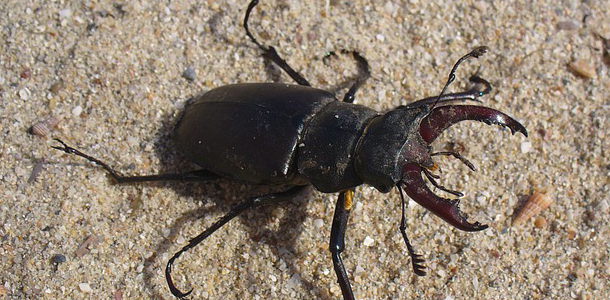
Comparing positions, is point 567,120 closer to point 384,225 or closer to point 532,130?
point 532,130

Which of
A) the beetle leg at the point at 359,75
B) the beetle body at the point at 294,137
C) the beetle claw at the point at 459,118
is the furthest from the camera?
the beetle leg at the point at 359,75

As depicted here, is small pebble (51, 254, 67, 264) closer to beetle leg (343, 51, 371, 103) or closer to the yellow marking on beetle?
the yellow marking on beetle

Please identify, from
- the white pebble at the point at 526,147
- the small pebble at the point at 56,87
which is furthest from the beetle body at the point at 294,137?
the white pebble at the point at 526,147

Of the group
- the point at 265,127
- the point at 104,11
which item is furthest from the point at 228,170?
the point at 104,11

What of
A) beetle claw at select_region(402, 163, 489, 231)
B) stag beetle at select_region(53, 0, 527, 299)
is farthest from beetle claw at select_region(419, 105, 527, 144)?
beetle claw at select_region(402, 163, 489, 231)

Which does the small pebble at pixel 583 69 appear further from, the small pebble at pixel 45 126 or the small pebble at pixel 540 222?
the small pebble at pixel 45 126
